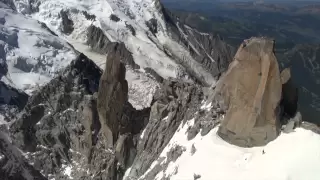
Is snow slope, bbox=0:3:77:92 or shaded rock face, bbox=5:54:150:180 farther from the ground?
shaded rock face, bbox=5:54:150:180

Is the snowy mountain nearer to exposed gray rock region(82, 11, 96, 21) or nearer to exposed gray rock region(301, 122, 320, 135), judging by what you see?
exposed gray rock region(301, 122, 320, 135)

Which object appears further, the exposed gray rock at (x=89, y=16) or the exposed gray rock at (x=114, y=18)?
the exposed gray rock at (x=114, y=18)

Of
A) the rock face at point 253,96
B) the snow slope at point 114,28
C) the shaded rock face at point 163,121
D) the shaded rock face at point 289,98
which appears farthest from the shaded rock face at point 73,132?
the snow slope at point 114,28

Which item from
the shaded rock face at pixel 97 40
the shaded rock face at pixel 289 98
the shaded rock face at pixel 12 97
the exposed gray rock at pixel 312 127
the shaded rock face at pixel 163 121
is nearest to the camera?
the exposed gray rock at pixel 312 127

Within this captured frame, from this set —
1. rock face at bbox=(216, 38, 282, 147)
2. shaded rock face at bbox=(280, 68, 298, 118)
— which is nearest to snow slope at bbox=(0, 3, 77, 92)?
rock face at bbox=(216, 38, 282, 147)

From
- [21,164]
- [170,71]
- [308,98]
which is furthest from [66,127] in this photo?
[308,98]

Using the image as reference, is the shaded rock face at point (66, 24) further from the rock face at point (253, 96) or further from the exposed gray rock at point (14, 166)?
the rock face at point (253, 96)
